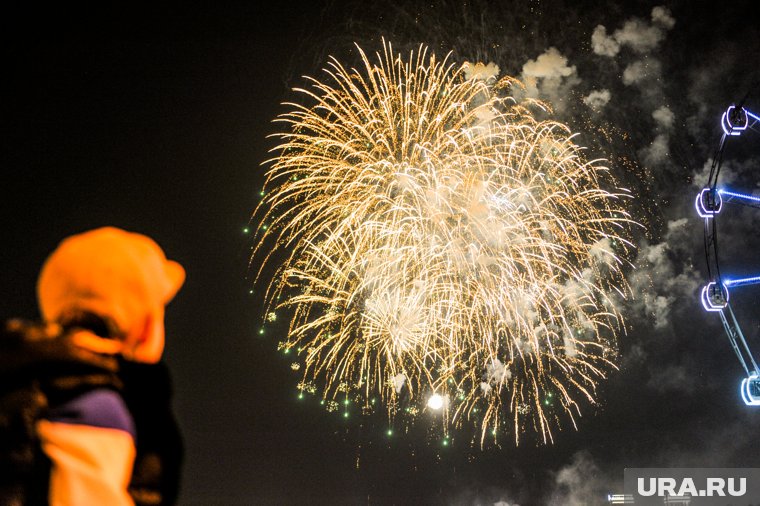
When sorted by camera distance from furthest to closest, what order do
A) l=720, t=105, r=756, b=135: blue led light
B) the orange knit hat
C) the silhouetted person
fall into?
l=720, t=105, r=756, b=135: blue led light, the orange knit hat, the silhouetted person

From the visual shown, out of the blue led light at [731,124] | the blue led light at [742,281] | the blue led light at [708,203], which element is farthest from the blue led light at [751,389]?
the blue led light at [731,124]

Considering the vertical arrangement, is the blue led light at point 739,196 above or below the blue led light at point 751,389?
above

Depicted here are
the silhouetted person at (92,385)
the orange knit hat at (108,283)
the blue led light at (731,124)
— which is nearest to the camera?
the silhouetted person at (92,385)

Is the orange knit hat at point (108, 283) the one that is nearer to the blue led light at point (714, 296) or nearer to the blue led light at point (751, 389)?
the blue led light at point (714, 296)

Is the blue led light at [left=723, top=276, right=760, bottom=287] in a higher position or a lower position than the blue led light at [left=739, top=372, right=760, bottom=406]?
higher

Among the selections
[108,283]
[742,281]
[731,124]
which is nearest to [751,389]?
[742,281]

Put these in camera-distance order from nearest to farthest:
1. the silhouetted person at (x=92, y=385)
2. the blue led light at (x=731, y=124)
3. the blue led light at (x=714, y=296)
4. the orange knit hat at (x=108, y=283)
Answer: the silhouetted person at (x=92, y=385) → the orange knit hat at (x=108, y=283) → the blue led light at (x=731, y=124) → the blue led light at (x=714, y=296)

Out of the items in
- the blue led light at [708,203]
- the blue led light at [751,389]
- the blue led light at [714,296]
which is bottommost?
the blue led light at [751,389]

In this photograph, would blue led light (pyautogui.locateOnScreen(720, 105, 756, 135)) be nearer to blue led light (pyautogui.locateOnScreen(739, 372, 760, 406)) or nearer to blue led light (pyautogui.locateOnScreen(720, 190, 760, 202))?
blue led light (pyautogui.locateOnScreen(720, 190, 760, 202))

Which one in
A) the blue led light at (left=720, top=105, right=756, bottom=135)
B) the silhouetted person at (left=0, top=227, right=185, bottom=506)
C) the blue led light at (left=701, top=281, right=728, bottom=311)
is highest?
the blue led light at (left=720, top=105, right=756, bottom=135)

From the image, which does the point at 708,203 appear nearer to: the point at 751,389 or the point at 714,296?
the point at 714,296

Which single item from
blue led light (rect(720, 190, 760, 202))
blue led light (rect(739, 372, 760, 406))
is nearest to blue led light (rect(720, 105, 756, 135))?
blue led light (rect(720, 190, 760, 202))
